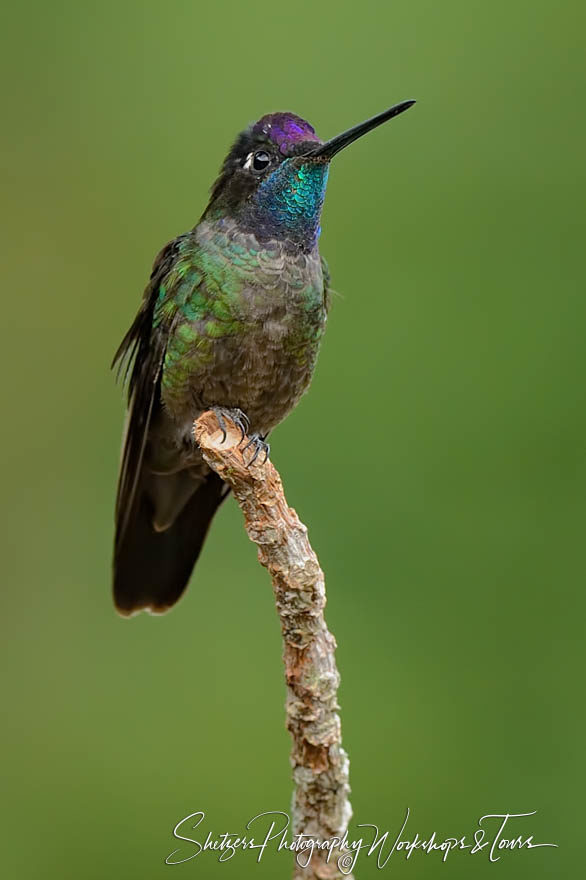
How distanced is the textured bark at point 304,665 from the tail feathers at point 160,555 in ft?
3.35

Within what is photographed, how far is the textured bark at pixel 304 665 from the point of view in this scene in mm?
2242

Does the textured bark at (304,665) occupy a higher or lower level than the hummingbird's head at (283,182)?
lower

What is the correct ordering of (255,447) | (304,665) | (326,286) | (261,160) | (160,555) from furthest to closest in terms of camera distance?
(160,555) → (326,286) → (261,160) → (255,447) → (304,665)

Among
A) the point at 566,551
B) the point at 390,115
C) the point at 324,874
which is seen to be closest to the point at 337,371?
the point at 566,551

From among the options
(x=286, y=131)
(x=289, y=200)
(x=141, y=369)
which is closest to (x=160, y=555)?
(x=141, y=369)

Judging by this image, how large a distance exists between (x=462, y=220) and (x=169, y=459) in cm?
160

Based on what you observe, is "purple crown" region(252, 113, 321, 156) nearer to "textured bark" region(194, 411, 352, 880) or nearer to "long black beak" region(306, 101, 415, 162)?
"long black beak" region(306, 101, 415, 162)

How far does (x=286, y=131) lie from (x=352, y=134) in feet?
0.80

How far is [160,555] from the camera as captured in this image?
3693mm

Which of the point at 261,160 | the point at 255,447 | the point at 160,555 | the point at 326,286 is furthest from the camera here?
the point at 160,555

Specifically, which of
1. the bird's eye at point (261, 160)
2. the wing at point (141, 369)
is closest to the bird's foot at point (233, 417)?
the wing at point (141, 369)

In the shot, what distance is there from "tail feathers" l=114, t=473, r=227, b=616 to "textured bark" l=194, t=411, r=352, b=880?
1.02 metres

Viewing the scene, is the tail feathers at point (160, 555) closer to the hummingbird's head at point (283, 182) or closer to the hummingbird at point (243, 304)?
the hummingbird at point (243, 304)
